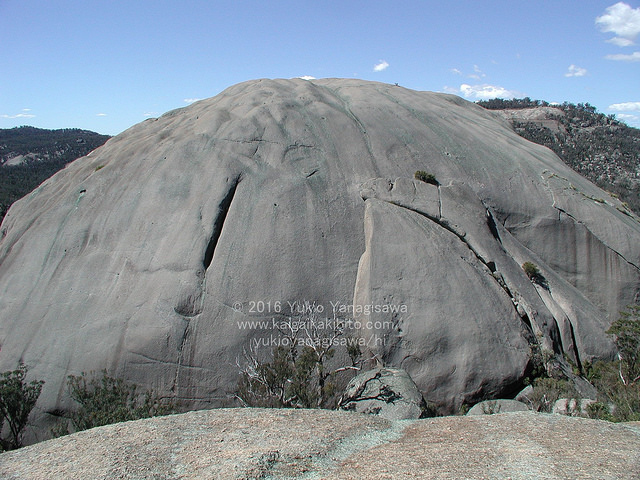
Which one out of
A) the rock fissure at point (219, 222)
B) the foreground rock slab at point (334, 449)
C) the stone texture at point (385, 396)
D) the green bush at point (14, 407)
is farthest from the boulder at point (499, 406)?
the green bush at point (14, 407)

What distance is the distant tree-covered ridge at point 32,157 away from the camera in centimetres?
6133

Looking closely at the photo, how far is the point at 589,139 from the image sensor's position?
2077 inches

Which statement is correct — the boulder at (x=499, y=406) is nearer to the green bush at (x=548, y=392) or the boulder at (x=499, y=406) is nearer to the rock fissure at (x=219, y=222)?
the green bush at (x=548, y=392)

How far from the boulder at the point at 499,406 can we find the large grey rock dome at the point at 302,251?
42cm

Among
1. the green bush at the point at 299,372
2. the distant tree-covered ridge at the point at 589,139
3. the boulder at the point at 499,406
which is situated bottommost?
the boulder at the point at 499,406

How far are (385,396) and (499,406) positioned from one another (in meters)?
3.25

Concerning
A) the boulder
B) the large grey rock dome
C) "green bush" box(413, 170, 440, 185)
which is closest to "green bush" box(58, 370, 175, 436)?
the large grey rock dome

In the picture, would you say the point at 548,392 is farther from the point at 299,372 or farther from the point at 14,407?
the point at 14,407

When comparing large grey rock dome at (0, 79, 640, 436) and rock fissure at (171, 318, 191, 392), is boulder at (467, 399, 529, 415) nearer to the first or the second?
large grey rock dome at (0, 79, 640, 436)

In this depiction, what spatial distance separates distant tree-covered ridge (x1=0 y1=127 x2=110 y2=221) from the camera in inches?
2414

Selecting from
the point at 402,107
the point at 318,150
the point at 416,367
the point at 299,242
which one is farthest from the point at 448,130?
the point at 416,367

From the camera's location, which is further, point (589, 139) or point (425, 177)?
point (589, 139)

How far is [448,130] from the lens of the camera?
21.0 metres

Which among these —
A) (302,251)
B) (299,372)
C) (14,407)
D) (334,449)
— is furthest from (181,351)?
(334,449)
